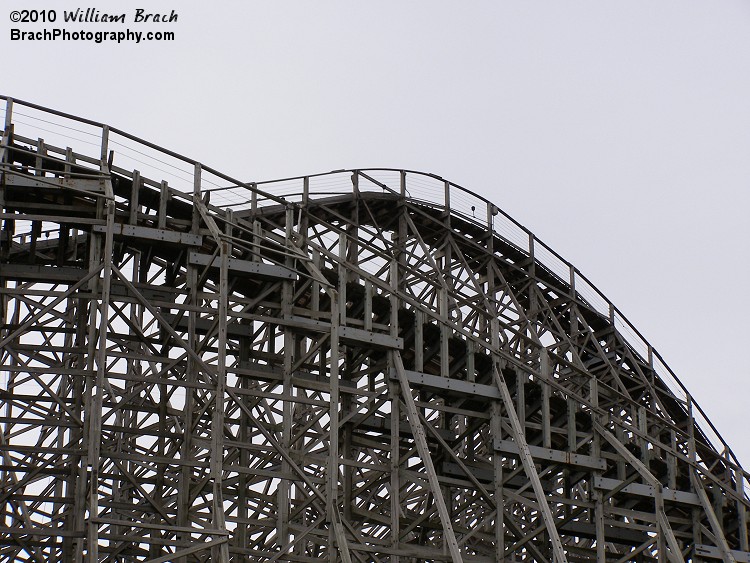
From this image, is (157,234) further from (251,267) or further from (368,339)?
(368,339)

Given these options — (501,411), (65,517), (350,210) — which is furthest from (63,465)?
(350,210)

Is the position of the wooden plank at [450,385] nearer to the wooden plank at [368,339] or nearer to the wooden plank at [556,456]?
the wooden plank at [368,339]

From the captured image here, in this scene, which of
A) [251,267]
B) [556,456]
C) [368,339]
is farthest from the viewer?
[556,456]

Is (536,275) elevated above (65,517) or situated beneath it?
elevated above

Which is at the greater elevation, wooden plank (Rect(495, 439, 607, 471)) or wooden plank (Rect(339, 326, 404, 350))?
wooden plank (Rect(339, 326, 404, 350))

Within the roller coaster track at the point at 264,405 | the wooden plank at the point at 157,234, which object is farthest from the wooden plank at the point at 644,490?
the wooden plank at the point at 157,234

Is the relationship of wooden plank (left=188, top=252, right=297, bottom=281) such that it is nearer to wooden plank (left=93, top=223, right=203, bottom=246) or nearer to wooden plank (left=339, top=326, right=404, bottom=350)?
wooden plank (left=93, top=223, right=203, bottom=246)

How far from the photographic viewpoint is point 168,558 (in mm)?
19922

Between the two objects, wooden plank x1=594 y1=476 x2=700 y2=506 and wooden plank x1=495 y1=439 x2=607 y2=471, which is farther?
wooden plank x1=594 y1=476 x2=700 y2=506

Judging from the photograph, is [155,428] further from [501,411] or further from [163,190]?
[501,411]

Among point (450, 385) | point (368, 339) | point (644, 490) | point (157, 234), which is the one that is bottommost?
point (644, 490)

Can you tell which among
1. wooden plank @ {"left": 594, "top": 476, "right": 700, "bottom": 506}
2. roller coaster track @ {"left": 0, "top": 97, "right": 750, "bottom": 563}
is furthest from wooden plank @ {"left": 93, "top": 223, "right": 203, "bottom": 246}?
wooden plank @ {"left": 594, "top": 476, "right": 700, "bottom": 506}

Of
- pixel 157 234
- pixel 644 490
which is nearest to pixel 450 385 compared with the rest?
pixel 644 490

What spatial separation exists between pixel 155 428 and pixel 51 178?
484cm
